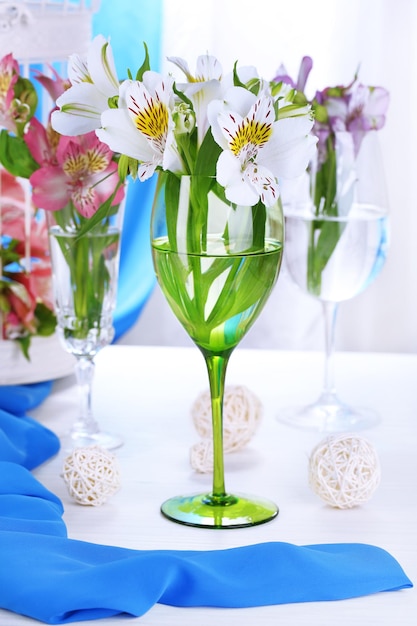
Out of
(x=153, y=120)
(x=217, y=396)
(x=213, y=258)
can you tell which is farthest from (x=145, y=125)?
(x=217, y=396)

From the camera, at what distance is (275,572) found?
69 cm

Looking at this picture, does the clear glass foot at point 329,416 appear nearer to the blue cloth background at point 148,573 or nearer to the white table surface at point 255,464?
the white table surface at point 255,464

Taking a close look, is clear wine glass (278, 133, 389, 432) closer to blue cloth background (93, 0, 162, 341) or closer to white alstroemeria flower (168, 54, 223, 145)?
white alstroemeria flower (168, 54, 223, 145)

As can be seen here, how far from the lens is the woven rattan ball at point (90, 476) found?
86 cm

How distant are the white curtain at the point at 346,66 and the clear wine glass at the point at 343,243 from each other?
153 cm

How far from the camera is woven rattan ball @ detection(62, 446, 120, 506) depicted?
2.81 feet

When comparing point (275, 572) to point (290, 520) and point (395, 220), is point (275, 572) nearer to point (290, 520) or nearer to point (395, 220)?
point (290, 520)

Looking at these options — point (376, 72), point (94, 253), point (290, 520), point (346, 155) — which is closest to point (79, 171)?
point (94, 253)

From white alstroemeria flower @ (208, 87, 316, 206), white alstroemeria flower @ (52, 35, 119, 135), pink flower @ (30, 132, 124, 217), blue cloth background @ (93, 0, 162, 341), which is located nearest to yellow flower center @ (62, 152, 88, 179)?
pink flower @ (30, 132, 124, 217)

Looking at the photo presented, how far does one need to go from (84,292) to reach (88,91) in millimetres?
285

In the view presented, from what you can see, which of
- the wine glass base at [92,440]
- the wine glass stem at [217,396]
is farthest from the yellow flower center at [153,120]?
the wine glass base at [92,440]

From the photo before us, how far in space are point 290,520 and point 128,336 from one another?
1.98 metres

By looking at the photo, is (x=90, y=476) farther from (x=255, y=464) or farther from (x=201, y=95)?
(x=201, y=95)

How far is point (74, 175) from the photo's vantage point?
979 mm
